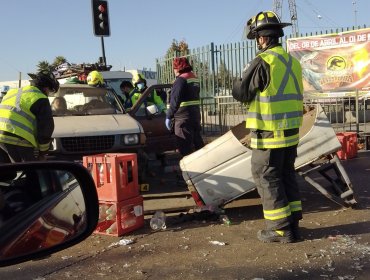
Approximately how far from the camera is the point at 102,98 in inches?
310

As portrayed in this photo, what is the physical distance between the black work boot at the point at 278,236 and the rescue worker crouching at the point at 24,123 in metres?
2.57

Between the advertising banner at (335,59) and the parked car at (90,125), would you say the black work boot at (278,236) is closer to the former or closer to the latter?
the parked car at (90,125)

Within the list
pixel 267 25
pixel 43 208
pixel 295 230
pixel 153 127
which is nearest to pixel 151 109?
pixel 153 127

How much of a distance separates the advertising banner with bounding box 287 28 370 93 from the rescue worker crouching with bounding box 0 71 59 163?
9.64m

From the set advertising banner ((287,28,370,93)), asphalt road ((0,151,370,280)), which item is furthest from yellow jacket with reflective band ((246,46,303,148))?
advertising banner ((287,28,370,93))

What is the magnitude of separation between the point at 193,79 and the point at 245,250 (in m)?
3.28

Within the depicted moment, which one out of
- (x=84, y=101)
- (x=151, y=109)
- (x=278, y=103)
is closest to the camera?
(x=278, y=103)

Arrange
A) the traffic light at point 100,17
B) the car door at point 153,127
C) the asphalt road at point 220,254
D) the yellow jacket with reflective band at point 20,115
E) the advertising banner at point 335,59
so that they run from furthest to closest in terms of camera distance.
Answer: the advertising banner at point 335,59, the traffic light at point 100,17, the car door at point 153,127, the yellow jacket with reflective band at point 20,115, the asphalt road at point 220,254

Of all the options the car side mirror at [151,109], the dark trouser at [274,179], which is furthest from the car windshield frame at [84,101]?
the dark trouser at [274,179]

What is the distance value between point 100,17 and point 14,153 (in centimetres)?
826

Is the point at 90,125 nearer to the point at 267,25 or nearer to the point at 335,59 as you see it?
the point at 267,25

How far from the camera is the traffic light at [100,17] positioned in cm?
1254

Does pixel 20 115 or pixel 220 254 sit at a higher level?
pixel 20 115

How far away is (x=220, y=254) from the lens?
4449 millimetres
